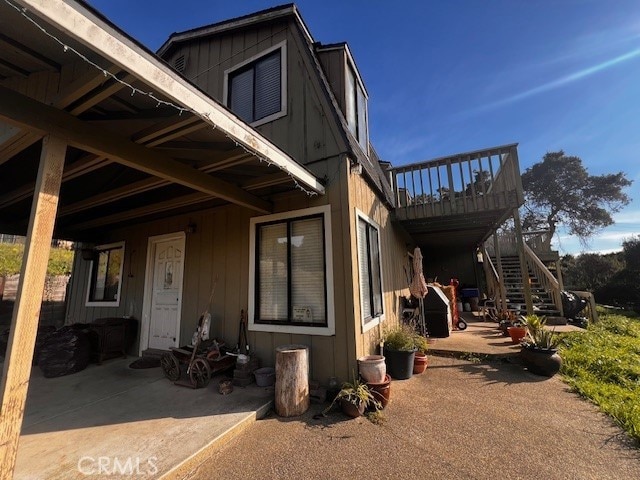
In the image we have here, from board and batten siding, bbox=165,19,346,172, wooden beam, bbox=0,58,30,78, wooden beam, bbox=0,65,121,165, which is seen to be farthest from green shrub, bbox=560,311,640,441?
wooden beam, bbox=0,58,30,78

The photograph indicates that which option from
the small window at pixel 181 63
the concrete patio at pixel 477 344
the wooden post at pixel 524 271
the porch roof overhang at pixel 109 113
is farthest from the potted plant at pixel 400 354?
the small window at pixel 181 63

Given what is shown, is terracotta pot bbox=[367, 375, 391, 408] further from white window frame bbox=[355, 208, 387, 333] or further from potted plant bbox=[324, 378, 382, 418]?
white window frame bbox=[355, 208, 387, 333]

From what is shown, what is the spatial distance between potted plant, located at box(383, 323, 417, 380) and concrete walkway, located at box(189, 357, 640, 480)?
633 millimetres

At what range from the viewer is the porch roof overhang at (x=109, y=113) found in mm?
1585

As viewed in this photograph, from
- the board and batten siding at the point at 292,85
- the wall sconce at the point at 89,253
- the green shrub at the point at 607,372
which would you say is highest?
the board and batten siding at the point at 292,85

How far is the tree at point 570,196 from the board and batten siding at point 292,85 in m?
22.4

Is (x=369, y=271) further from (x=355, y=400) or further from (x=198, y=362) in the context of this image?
(x=198, y=362)

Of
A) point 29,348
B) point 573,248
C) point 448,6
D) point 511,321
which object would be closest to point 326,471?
point 29,348

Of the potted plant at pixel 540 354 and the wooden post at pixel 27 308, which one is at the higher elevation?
the wooden post at pixel 27 308

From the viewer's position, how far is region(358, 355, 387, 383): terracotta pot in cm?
348

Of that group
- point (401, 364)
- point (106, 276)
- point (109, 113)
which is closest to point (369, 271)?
point (401, 364)

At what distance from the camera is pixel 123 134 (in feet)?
8.34

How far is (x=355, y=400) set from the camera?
316 centimetres

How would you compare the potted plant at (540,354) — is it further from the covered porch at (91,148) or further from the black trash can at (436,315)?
the covered porch at (91,148)
